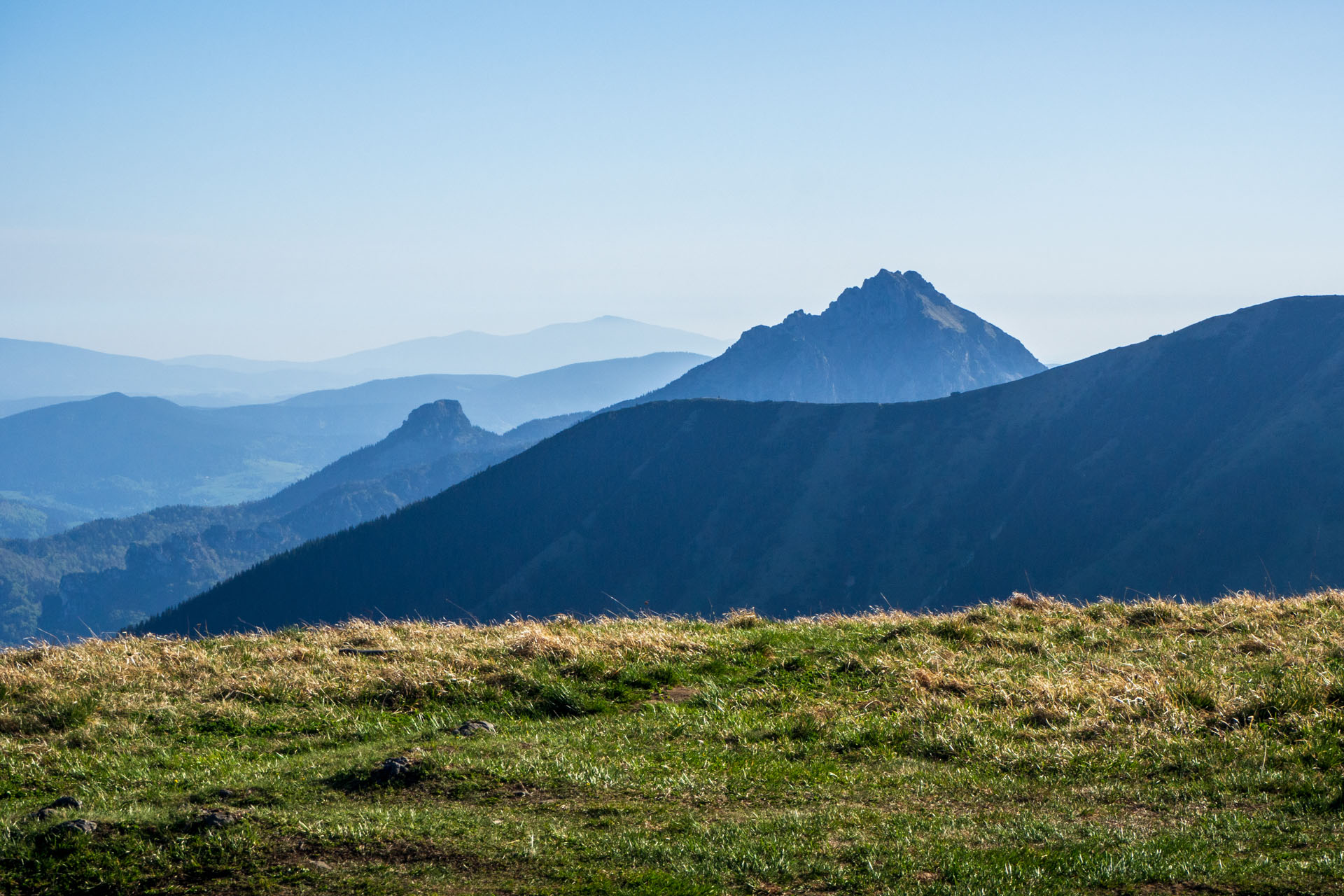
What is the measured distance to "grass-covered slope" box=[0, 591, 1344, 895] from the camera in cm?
877

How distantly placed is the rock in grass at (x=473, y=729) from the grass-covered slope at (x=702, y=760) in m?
0.14

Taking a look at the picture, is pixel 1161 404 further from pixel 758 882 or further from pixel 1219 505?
pixel 758 882

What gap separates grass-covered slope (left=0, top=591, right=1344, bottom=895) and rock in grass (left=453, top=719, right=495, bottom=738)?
0.46 ft

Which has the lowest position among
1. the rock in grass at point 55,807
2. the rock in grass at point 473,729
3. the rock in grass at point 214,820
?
the rock in grass at point 473,729

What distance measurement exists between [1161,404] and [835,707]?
20587 cm

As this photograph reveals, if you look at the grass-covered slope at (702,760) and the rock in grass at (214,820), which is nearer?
the grass-covered slope at (702,760)

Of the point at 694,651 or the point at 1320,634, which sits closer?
the point at 1320,634

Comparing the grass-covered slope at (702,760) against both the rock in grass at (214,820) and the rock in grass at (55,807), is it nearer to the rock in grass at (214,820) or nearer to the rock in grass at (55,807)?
the rock in grass at (214,820)

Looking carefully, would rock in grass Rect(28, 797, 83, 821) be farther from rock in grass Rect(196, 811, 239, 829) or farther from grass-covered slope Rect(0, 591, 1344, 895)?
rock in grass Rect(196, 811, 239, 829)

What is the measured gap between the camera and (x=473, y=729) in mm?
13570

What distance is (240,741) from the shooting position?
13.4m

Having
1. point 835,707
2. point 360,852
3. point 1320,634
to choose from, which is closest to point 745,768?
point 835,707

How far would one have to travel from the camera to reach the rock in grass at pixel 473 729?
13.5 meters

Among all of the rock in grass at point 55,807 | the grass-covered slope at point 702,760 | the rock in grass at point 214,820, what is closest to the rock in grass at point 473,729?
the grass-covered slope at point 702,760
